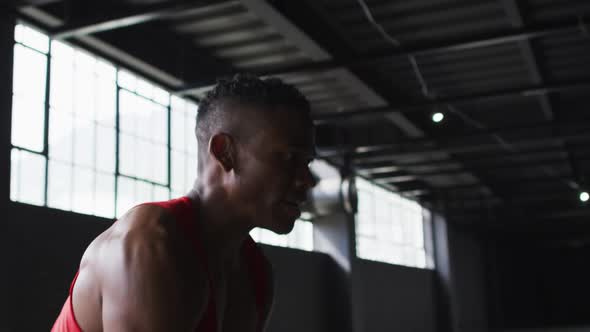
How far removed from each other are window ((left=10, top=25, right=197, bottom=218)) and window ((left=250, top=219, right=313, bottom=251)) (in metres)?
2.17

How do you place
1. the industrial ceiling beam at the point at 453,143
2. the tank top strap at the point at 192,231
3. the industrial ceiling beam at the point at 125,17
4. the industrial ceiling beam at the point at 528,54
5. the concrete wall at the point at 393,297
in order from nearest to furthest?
1. the tank top strap at the point at 192,231
2. the industrial ceiling beam at the point at 125,17
3. the industrial ceiling beam at the point at 528,54
4. the industrial ceiling beam at the point at 453,143
5. the concrete wall at the point at 393,297

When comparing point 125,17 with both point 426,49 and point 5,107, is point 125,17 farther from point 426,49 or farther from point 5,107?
point 426,49

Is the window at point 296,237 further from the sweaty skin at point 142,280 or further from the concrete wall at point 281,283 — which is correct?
the sweaty skin at point 142,280

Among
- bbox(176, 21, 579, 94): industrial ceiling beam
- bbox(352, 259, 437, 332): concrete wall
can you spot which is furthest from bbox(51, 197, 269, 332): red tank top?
bbox(352, 259, 437, 332): concrete wall

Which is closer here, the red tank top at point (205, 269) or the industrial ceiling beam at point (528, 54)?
the red tank top at point (205, 269)

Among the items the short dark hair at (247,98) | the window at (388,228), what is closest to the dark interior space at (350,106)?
the window at (388,228)

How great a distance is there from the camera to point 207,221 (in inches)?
59.3

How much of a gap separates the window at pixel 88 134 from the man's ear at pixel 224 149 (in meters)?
5.89

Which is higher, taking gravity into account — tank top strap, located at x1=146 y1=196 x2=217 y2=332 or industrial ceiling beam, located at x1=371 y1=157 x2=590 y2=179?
industrial ceiling beam, located at x1=371 y1=157 x2=590 y2=179

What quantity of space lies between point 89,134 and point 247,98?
7072 millimetres

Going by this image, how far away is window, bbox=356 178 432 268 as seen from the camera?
1545cm

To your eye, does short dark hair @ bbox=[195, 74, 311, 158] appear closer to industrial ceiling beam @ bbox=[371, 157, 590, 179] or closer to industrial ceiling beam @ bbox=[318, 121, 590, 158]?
industrial ceiling beam @ bbox=[318, 121, 590, 158]

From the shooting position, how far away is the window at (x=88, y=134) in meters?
7.29

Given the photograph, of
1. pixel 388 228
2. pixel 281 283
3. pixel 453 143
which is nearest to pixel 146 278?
pixel 281 283
